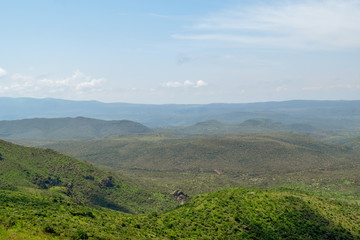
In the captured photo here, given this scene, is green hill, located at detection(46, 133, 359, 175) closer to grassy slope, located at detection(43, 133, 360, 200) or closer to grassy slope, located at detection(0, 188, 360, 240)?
grassy slope, located at detection(43, 133, 360, 200)

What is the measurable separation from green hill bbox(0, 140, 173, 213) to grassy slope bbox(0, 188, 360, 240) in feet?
102

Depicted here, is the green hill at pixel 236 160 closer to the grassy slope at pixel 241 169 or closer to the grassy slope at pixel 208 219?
the grassy slope at pixel 241 169

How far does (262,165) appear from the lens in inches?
6599

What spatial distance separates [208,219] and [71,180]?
60153 millimetres

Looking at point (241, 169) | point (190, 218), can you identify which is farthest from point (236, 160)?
point (190, 218)

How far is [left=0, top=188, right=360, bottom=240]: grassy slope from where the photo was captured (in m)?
34.4

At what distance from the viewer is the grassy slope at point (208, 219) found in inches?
1355

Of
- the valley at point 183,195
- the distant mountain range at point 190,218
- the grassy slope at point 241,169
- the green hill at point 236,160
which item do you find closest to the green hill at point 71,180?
the valley at point 183,195

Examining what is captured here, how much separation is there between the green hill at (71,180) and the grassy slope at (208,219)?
102 ft

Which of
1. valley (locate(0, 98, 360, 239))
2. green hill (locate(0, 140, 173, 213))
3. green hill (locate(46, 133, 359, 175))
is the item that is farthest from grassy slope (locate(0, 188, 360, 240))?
green hill (locate(46, 133, 359, 175))

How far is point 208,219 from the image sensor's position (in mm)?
49625

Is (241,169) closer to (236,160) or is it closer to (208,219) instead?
(236,160)

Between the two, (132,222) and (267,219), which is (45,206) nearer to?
(132,222)

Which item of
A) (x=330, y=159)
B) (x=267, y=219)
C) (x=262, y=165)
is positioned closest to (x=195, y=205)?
(x=267, y=219)
